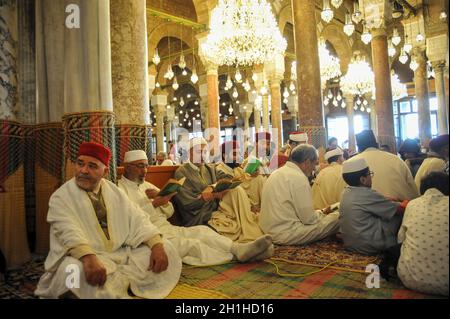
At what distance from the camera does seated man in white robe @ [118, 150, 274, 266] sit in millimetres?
3006

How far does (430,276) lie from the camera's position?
80.5 inches

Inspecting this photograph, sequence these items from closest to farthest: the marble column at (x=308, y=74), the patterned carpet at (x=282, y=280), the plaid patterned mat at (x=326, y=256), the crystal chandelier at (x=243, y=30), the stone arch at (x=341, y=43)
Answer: the patterned carpet at (x=282, y=280), the plaid patterned mat at (x=326, y=256), the marble column at (x=308, y=74), the crystal chandelier at (x=243, y=30), the stone arch at (x=341, y=43)

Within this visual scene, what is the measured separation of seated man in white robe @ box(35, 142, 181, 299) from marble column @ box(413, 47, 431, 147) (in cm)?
919

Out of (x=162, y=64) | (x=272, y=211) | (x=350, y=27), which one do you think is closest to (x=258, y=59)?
(x=350, y=27)

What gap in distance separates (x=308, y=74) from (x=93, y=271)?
515 cm

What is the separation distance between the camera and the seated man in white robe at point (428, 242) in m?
1.97

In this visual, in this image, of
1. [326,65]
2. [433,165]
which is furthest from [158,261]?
[326,65]

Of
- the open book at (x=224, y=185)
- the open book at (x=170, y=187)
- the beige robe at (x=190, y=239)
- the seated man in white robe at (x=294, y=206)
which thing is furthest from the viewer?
the open book at (x=224, y=185)

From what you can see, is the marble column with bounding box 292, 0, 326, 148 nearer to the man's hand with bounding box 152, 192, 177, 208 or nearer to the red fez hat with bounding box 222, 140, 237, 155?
the red fez hat with bounding box 222, 140, 237, 155

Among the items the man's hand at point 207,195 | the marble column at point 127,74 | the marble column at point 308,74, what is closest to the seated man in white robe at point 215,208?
the man's hand at point 207,195

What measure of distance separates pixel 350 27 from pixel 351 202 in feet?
15.7

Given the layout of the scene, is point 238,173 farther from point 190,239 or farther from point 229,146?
point 190,239

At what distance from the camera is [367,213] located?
2.97 metres

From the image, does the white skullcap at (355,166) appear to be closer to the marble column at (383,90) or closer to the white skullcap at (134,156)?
the white skullcap at (134,156)
